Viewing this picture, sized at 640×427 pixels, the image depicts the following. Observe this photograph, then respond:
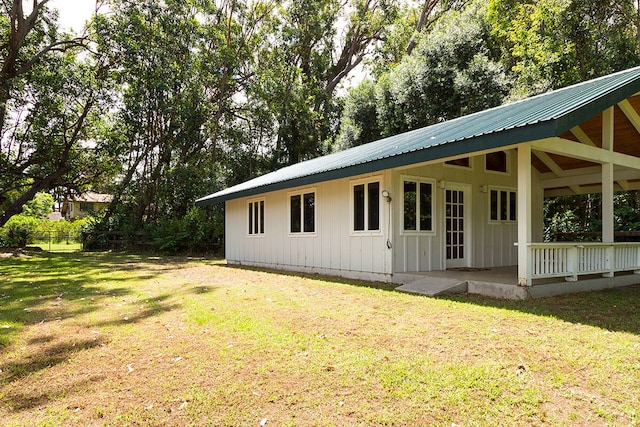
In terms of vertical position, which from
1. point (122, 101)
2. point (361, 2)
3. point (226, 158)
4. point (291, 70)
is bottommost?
point (226, 158)

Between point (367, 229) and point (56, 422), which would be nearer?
point (56, 422)

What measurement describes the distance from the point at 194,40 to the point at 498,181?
1907 cm

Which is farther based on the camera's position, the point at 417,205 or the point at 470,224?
the point at 470,224

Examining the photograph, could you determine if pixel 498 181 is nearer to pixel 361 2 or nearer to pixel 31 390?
pixel 31 390

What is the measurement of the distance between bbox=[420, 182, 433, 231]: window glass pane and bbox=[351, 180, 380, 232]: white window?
2.98 feet

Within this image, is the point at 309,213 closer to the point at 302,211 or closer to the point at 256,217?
the point at 302,211

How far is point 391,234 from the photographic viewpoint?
7.99 metres

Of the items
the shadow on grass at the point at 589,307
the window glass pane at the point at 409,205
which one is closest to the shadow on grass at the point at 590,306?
the shadow on grass at the point at 589,307

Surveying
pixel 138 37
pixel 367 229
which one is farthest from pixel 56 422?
pixel 138 37

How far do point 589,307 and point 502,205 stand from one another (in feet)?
15.9

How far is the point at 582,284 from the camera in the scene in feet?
22.4

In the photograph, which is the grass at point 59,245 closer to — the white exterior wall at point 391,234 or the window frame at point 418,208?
the white exterior wall at point 391,234

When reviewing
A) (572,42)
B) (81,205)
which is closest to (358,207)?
(572,42)

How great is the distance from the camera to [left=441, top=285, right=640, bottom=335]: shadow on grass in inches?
183
